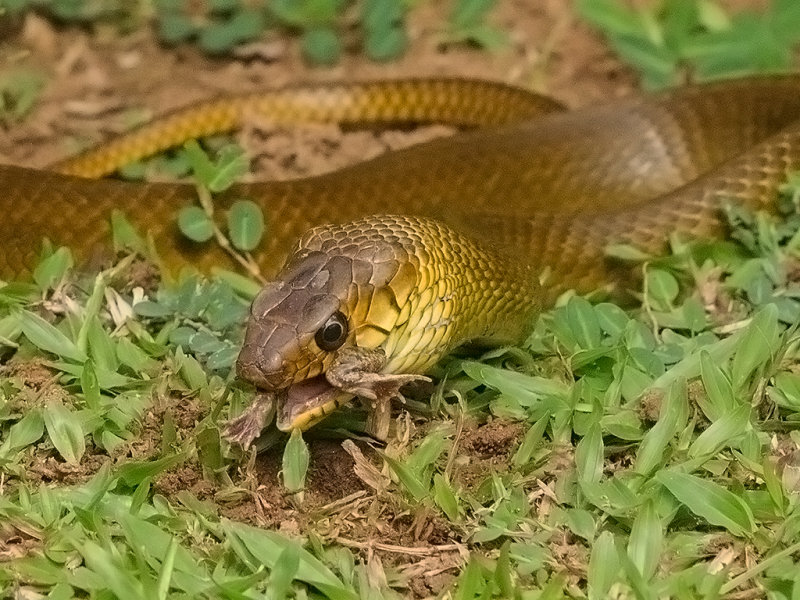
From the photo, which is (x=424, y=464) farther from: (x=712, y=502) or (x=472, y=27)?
(x=472, y=27)

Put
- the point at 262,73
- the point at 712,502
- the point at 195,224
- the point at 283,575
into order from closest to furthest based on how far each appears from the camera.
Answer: the point at 283,575, the point at 712,502, the point at 195,224, the point at 262,73

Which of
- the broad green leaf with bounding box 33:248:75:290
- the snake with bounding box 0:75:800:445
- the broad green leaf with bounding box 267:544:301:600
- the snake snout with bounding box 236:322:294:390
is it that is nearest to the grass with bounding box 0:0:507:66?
the snake with bounding box 0:75:800:445

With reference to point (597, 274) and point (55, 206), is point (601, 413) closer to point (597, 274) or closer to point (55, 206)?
point (597, 274)

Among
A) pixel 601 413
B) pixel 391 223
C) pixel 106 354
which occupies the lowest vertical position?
pixel 106 354

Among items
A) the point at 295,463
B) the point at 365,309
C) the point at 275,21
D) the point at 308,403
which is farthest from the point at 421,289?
the point at 275,21

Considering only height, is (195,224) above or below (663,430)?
below

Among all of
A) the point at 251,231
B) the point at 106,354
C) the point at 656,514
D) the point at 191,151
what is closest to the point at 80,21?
the point at 191,151

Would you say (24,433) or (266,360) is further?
(24,433)
